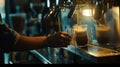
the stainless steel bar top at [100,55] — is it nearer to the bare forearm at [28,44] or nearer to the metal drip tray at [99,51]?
the metal drip tray at [99,51]

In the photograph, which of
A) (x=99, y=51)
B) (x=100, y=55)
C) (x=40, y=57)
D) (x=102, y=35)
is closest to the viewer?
(x=100, y=55)

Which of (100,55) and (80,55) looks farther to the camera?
(80,55)

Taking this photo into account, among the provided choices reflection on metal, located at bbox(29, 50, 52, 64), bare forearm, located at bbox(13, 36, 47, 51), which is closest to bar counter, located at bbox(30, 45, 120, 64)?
reflection on metal, located at bbox(29, 50, 52, 64)

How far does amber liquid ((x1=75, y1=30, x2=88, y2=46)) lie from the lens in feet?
3.85

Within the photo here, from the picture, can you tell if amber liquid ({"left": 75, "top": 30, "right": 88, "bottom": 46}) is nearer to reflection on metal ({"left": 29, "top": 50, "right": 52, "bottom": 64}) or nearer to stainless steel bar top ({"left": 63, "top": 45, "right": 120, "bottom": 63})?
stainless steel bar top ({"left": 63, "top": 45, "right": 120, "bottom": 63})

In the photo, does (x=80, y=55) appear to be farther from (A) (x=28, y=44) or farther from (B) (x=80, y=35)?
(A) (x=28, y=44)

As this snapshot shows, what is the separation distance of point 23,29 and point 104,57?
2.09 ft

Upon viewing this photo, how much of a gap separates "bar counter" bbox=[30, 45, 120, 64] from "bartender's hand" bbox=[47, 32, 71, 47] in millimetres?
91

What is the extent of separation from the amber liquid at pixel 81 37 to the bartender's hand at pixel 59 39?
0.31 ft

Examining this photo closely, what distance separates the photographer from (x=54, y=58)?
1.25m

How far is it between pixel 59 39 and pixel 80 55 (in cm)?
13

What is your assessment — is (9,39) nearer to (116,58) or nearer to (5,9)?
(5,9)

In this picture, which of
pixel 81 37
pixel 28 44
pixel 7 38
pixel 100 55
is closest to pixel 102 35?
pixel 81 37

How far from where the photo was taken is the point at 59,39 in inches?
42.6
